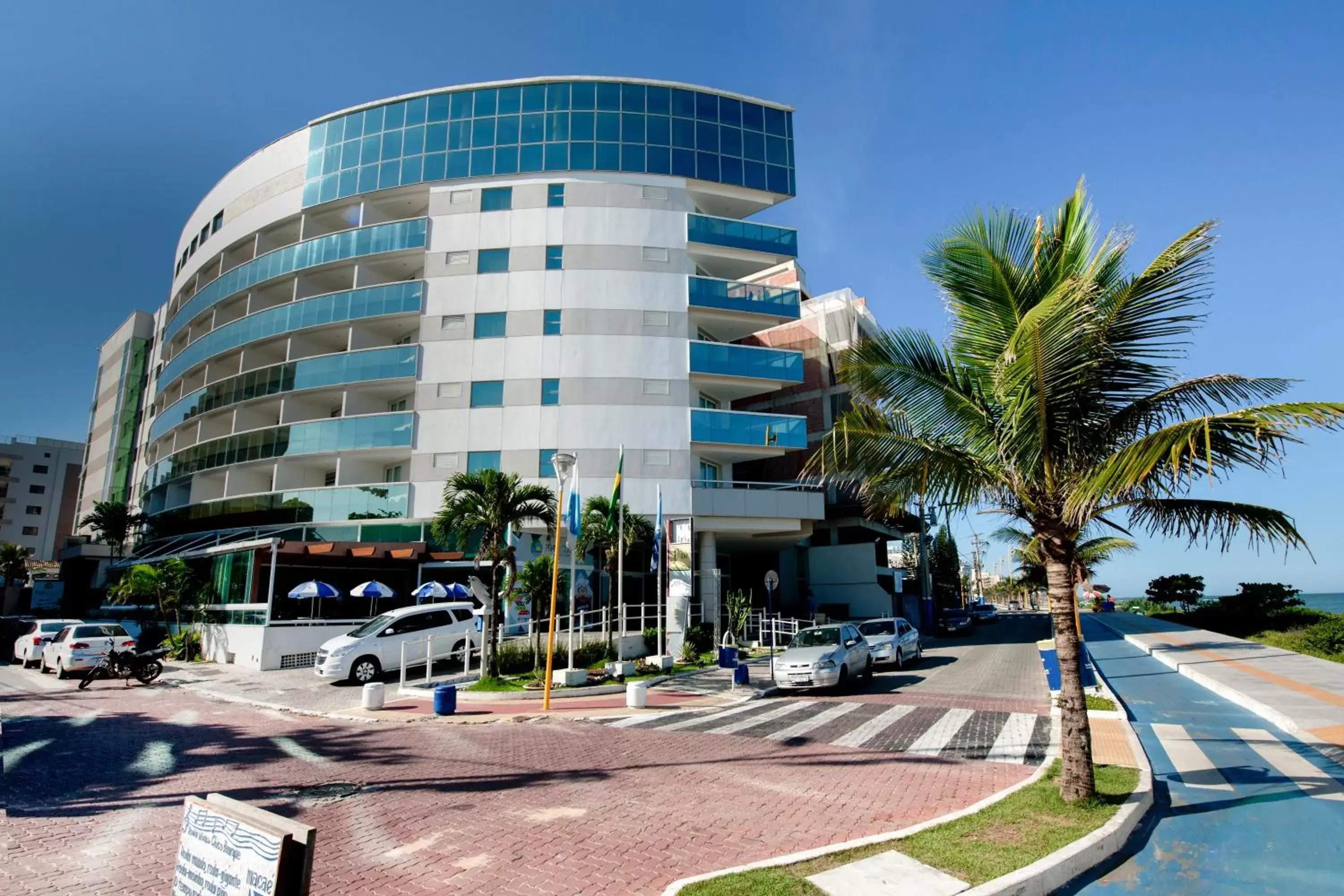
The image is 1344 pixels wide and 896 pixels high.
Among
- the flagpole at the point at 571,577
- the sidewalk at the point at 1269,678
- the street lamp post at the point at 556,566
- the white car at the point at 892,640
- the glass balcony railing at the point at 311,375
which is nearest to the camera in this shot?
the sidewalk at the point at 1269,678

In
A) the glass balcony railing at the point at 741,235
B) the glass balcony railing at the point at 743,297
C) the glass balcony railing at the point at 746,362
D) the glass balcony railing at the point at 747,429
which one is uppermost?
the glass balcony railing at the point at 741,235

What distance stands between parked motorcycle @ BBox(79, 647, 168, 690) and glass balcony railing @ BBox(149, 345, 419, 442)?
55.5 ft

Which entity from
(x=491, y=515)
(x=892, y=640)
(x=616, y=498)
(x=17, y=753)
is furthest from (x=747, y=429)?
(x=17, y=753)

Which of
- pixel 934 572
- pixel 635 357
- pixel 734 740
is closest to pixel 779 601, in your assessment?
pixel 635 357

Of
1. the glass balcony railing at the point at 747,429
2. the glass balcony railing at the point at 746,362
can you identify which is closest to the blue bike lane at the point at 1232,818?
the glass balcony railing at the point at 747,429

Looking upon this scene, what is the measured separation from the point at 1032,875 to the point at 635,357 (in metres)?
29.4

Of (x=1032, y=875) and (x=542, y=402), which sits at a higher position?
(x=542, y=402)

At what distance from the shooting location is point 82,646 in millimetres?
22047

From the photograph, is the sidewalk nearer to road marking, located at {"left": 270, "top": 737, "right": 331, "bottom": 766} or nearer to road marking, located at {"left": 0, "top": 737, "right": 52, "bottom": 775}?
road marking, located at {"left": 270, "top": 737, "right": 331, "bottom": 766}

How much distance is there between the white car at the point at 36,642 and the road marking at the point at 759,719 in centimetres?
2484

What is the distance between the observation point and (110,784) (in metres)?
8.90

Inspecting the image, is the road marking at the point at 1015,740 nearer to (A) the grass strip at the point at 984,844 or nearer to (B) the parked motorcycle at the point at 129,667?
(A) the grass strip at the point at 984,844

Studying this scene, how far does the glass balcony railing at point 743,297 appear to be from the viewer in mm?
34625

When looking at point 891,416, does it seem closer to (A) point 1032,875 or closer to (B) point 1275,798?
(A) point 1032,875
